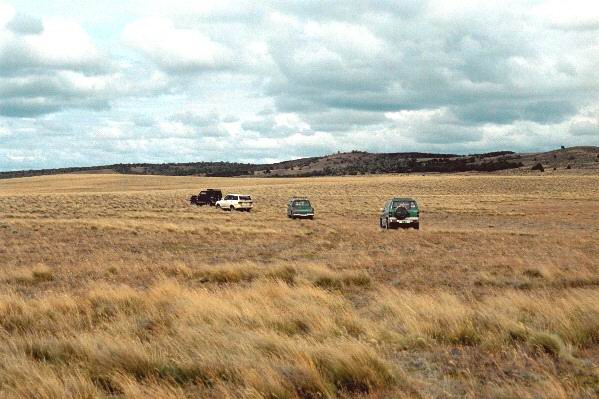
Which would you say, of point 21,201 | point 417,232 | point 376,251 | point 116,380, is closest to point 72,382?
point 116,380

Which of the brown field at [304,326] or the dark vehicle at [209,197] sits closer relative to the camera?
the brown field at [304,326]

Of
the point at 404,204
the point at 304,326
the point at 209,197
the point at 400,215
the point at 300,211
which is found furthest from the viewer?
the point at 209,197

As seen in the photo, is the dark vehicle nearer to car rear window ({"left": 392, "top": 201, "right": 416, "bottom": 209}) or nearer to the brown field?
car rear window ({"left": 392, "top": 201, "right": 416, "bottom": 209})

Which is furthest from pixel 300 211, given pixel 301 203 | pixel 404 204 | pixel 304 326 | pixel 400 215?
pixel 304 326

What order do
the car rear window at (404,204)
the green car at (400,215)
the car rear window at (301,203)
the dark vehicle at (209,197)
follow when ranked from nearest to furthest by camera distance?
the green car at (400,215)
the car rear window at (404,204)
the car rear window at (301,203)
the dark vehicle at (209,197)

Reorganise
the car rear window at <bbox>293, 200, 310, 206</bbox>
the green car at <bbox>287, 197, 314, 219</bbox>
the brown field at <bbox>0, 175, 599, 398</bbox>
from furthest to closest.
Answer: the car rear window at <bbox>293, 200, 310, 206</bbox> → the green car at <bbox>287, 197, 314, 219</bbox> → the brown field at <bbox>0, 175, 599, 398</bbox>

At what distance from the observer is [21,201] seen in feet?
229

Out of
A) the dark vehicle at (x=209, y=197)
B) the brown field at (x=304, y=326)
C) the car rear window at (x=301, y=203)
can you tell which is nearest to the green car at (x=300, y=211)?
the car rear window at (x=301, y=203)

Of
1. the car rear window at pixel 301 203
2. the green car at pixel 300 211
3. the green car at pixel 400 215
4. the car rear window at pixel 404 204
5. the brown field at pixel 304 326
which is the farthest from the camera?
the car rear window at pixel 301 203

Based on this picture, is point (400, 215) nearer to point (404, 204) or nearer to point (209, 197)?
point (404, 204)

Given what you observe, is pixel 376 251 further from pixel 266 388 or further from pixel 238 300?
pixel 266 388

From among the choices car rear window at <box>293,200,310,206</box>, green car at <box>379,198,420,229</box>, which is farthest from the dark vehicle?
green car at <box>379,198,420,229</box>

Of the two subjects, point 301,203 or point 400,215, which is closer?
point 400,215

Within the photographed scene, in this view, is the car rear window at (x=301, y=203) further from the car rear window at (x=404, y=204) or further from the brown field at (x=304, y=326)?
the brown field at (x=304, y=326)
